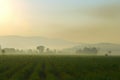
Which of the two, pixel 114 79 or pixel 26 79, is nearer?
pixel 114 79

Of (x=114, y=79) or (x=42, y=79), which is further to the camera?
(x=42, y=79)

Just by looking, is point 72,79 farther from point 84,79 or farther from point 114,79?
point 114,79

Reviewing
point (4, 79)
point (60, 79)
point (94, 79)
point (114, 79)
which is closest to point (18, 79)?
point (4, 79)

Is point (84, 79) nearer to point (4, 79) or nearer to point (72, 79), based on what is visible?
point (72, 79)

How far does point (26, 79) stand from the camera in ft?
121

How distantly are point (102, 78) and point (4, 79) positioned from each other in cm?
1113

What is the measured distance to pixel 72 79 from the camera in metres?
34.9

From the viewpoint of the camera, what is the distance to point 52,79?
34312 millimetres

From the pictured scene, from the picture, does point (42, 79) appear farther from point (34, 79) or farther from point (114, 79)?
point (114, 79)

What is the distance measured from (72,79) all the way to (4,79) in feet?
25.5

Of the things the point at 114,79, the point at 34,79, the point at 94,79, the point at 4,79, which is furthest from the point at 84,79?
the point at 4,79

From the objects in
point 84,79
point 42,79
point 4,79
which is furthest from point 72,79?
point 4,79

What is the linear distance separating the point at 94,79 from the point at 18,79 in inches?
334

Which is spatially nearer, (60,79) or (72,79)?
(72,79)
